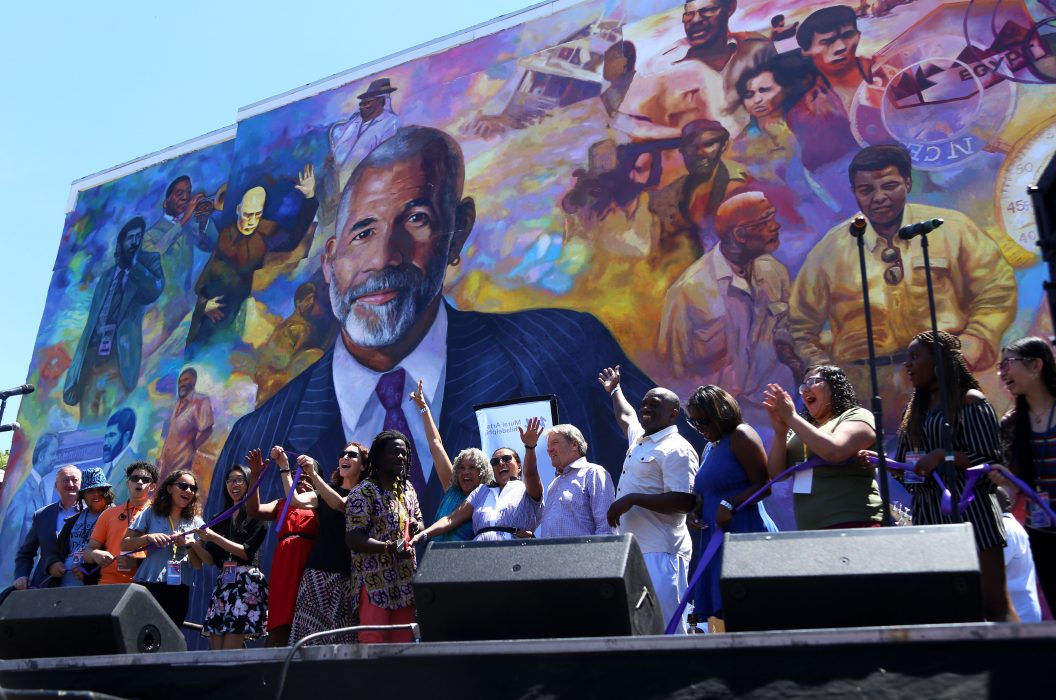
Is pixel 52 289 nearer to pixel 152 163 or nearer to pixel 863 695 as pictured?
pixel 152 163

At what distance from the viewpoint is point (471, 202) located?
9.95 meters

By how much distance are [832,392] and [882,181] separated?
13.1 feet

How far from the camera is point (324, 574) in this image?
510 centimetres

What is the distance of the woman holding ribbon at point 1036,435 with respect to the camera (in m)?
3.60

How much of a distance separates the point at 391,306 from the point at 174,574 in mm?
4779

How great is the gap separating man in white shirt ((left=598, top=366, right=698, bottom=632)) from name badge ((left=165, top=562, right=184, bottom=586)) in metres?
2.65

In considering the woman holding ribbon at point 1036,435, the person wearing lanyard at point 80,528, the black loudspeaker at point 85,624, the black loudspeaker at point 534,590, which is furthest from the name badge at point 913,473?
the person wearing lanyard at point 80,528

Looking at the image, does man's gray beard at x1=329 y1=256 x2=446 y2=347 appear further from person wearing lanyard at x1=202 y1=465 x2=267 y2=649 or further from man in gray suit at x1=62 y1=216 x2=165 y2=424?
person wearing lanyard at x1=202 y1=465 x2=267 y2=649

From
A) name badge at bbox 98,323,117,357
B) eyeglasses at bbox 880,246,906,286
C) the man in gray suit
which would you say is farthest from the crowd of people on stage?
name badge at bbox 98,323,117,357

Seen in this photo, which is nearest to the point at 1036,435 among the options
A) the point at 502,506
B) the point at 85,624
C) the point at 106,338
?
the point at 502,506

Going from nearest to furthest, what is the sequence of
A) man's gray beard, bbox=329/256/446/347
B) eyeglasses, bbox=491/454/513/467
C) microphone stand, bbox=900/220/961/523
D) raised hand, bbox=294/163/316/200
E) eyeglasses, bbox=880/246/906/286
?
microphone stand, bbox=900/220/961/523 → eyeglasses, bbox=491/454/513/467 → eyeglasses, bbox=880/246/906/286 → man's gray beard, bbox=329/256/446/347 → raised hand, bbox=294/163/316/200

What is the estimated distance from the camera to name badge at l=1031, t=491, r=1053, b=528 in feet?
11.6

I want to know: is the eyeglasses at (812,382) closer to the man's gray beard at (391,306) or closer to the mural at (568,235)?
the mural at (568,235)

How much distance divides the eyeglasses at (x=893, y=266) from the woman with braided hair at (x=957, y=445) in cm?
363
